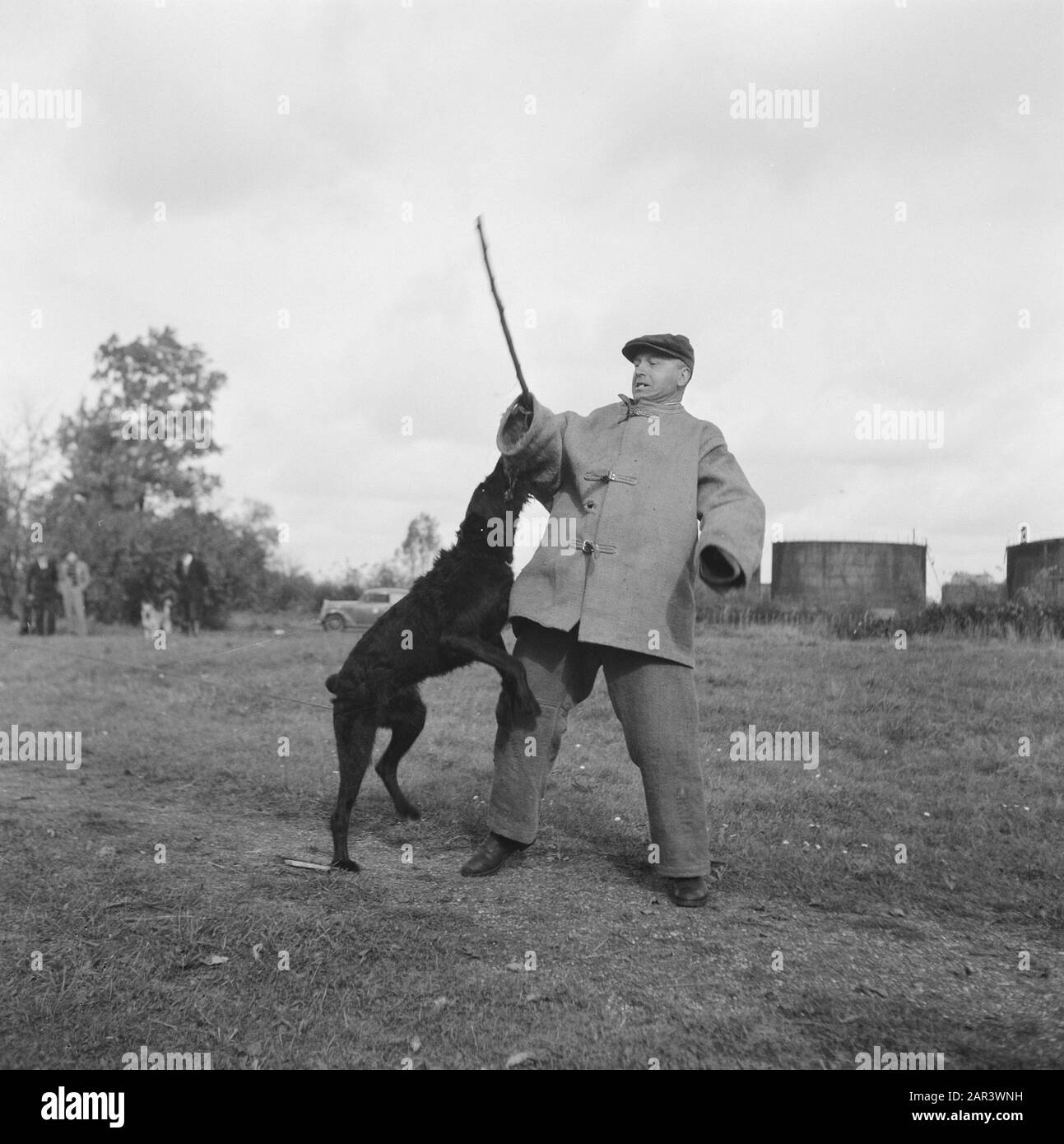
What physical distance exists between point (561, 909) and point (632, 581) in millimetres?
1333

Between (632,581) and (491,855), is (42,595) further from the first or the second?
(632,581)

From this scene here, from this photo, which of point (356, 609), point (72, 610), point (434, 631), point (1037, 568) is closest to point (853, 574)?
point (1037, 568)

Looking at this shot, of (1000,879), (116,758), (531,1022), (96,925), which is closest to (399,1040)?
(531,1022)

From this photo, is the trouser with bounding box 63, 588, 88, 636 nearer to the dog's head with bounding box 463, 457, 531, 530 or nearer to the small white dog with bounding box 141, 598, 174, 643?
the small white dog with bounding box 141, 598, 174, 643

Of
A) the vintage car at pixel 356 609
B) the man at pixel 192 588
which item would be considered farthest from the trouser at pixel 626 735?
the vintage car at pixel 356 609

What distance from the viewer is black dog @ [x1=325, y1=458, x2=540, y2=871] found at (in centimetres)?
451

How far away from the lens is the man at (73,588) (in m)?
22.8

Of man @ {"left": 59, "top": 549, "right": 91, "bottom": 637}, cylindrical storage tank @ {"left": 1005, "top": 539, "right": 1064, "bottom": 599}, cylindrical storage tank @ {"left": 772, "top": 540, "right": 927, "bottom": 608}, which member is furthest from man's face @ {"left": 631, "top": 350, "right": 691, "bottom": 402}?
man @ {"left": 59, "top": 549, "right": 91, "bottom": 637}

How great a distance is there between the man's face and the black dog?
704 mm

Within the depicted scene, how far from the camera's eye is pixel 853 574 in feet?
63.3

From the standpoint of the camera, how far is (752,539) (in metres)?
4.00

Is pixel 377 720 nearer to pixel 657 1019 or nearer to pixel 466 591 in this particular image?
pixel 466 591

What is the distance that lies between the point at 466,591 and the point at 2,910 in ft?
7.10
